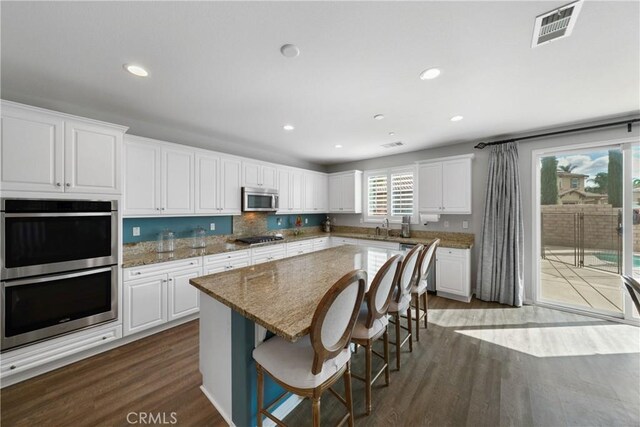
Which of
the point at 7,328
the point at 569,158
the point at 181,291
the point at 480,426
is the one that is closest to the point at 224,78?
the point at 181,291

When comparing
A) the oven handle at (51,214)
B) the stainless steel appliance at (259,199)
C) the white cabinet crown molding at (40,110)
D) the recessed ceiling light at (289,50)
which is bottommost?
the oven handle at (51,214)

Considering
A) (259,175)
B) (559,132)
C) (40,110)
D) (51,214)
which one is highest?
(559,132)

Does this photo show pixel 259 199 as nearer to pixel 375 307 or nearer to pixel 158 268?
pixel 158 268

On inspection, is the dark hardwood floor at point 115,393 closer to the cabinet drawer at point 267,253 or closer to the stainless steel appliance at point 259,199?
the cabinet drawer at point 267,253

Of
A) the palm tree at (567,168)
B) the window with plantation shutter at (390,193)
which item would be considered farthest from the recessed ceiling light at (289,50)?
the palm tree at (567,168)

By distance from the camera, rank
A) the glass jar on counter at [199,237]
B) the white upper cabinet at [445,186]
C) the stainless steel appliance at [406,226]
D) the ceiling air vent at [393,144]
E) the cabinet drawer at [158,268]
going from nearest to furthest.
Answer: the cabinet drawer at [158,268] < the glass jar on counter at [199,237] < the white upper cabinet at [445,186] < the ceiling air vent at [393,144] < the stainless steel appliance at [406,226]

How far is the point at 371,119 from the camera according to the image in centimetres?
301

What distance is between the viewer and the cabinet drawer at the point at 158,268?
99.5 inches

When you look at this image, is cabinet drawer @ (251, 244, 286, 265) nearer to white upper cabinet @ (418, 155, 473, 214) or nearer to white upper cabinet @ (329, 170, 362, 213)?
white upper cabinet @ (329, 170, 362, 213)

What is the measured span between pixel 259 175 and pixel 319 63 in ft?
8.75

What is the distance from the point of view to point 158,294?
8.89ft

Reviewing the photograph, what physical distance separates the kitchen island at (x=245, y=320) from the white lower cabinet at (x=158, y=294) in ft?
4.18

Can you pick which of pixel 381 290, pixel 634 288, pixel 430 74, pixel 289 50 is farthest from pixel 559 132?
pixel 289 50

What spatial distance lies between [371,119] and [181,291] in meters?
3.22
